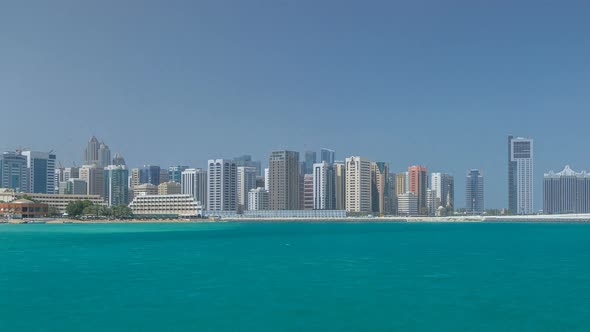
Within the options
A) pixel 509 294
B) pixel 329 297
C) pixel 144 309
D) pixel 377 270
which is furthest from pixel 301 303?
pixel 377 270

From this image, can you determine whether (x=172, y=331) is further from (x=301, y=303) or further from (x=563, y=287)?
(x=563, y=287)

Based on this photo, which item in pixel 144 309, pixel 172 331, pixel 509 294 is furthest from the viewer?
pixel 509 294

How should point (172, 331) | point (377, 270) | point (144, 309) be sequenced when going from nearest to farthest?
point (172, 331) → point (144, 309) → point (377, 270)

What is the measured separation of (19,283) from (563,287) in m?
38.7

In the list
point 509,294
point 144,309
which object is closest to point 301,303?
point 144,309

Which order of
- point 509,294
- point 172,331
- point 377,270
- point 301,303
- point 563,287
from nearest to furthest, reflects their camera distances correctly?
point 172,331, point 301,303, point 509,294, point 563,287, point 377,270

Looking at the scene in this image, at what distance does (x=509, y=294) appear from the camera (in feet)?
139

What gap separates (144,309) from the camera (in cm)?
3650

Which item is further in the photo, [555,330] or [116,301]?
[116,301]

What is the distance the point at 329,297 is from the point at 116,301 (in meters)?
12.8

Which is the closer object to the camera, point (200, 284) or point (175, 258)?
point (200, 284)

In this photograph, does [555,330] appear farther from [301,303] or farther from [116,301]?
[116,301]

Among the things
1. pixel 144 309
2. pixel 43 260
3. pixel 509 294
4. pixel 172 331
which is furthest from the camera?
pixel 43 260

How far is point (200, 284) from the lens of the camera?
152 feet
